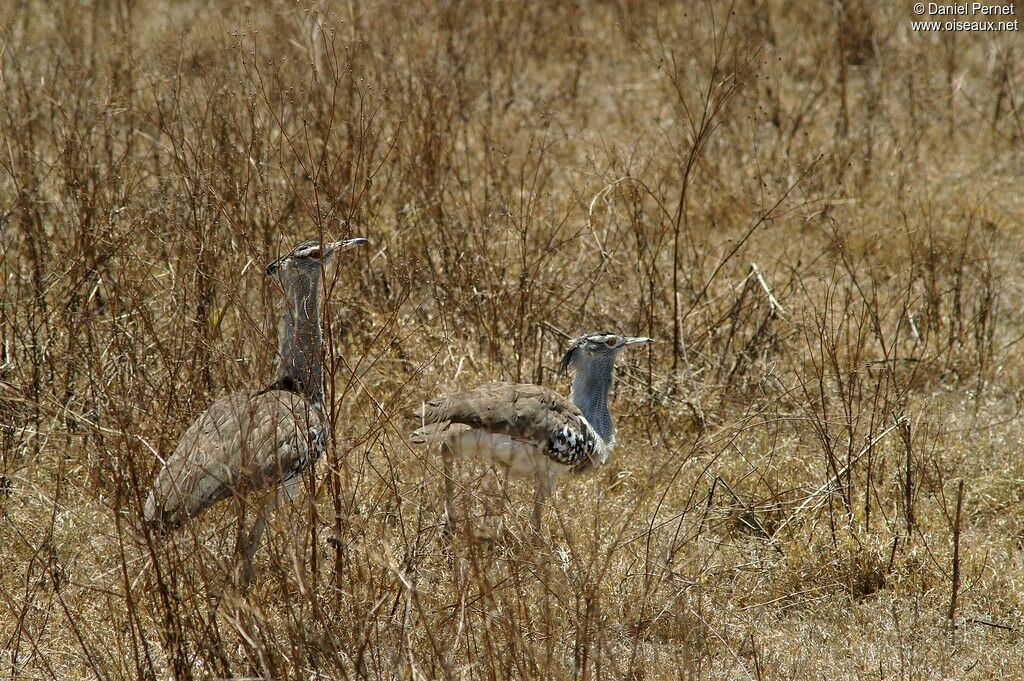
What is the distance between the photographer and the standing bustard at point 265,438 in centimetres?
345

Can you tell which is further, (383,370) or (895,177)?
(895,177)

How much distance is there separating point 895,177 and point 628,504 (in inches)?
134

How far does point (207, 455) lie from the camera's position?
390 cm

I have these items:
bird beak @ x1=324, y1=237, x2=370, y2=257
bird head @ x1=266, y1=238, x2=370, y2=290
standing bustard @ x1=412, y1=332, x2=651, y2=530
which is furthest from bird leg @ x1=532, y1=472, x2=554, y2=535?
bird head @ x1=266, y1=238, x2=370, y2=290

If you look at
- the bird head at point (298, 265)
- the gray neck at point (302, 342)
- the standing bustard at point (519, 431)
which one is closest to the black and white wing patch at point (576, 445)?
the standing bustard at point (519, 431)

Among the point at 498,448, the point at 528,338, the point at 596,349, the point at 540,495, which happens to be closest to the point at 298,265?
the point at 498,448

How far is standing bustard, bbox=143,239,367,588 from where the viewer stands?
345cm

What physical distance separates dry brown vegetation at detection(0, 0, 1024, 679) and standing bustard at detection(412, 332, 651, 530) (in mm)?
125

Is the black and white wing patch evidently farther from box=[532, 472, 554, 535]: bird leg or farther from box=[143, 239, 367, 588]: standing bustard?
box=[143, 239, 367, 588]: standing bustard

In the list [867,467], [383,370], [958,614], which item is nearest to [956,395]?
[867,467]

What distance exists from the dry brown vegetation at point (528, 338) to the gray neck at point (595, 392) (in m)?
0.22

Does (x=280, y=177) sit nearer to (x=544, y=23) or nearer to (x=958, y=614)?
(x=544, y=23)

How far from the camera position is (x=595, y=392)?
512 cm

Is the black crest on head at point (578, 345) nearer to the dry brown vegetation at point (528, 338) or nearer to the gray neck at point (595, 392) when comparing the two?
the gray neck at point (595, 392)
